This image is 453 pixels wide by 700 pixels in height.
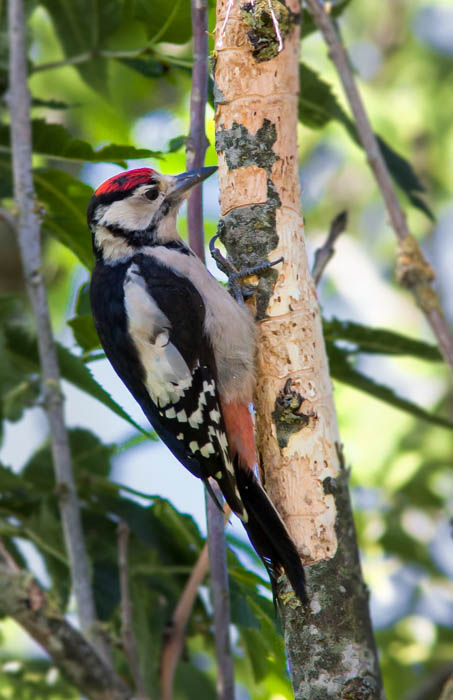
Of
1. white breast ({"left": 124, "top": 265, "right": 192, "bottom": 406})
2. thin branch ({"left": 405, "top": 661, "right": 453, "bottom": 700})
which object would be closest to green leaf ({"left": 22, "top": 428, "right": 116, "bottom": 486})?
white breast ({"left": 124, "top": 265, "right": 192, "bottom": 406})

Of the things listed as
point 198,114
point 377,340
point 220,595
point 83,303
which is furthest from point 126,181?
point 220,595

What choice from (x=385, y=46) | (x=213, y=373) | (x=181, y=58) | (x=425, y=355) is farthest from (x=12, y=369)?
(x=385, y=46)

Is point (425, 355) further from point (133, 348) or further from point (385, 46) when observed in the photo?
point (385, 46)

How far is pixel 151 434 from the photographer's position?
2549 millimetres

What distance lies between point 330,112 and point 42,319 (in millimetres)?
1061

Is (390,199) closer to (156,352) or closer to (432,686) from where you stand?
(156,352)

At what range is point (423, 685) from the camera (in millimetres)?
3459

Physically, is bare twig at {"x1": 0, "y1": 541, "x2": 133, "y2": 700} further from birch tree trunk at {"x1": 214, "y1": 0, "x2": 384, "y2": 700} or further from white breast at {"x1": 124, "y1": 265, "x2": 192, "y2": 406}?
birch tree trunk at {"x1": 214, "y1": 0, "x2": 384, "y2": 700}

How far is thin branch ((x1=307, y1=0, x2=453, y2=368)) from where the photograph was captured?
7.32 ft

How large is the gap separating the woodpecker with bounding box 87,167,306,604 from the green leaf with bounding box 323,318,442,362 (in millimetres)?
355

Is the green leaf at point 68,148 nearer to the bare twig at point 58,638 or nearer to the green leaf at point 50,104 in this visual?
the green leaf at point 50,104

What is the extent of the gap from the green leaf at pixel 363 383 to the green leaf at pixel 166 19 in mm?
987

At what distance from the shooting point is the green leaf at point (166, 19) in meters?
2.50

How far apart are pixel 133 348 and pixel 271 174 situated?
0.62 m
